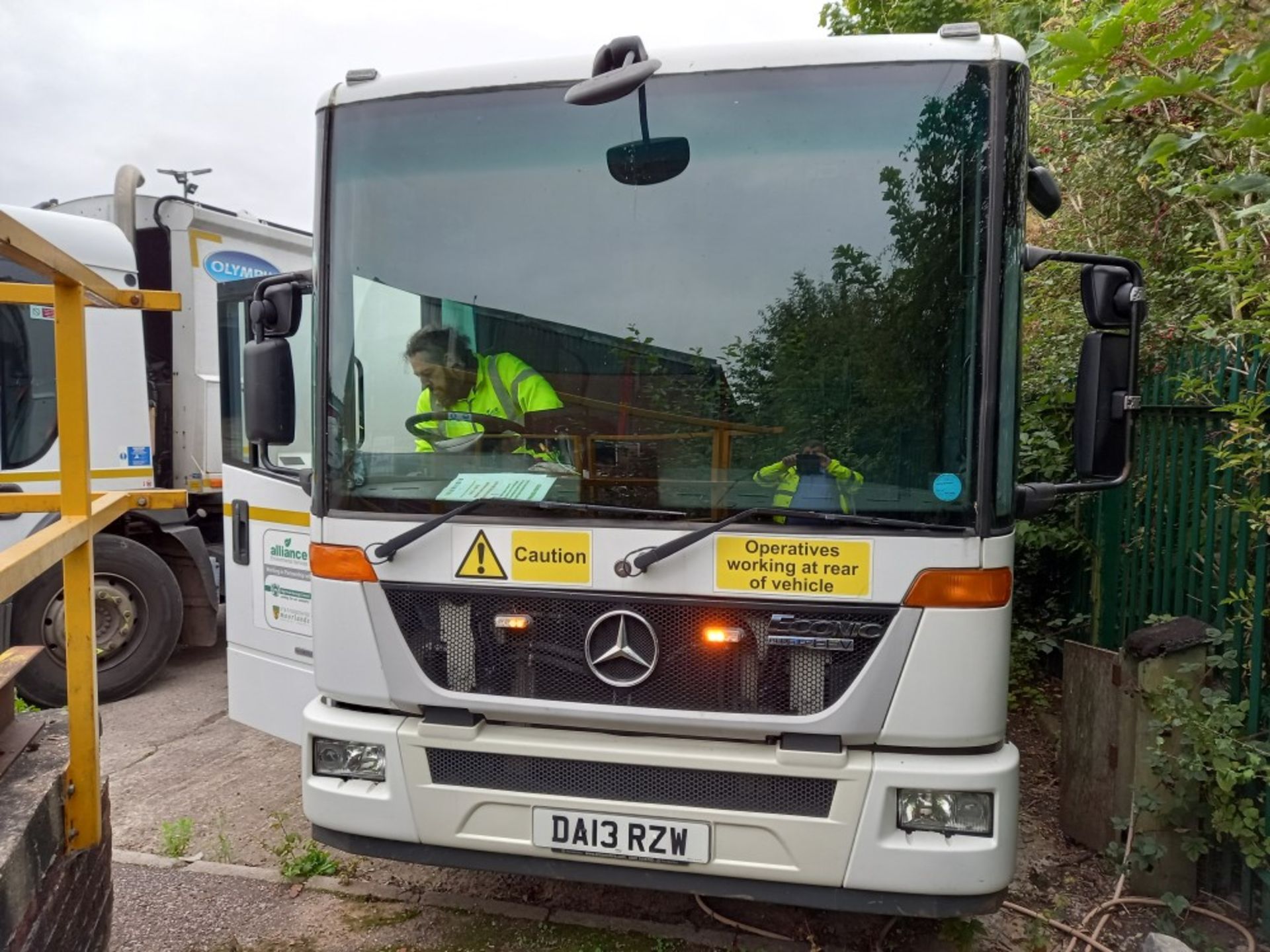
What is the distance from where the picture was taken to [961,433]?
2.38 metres

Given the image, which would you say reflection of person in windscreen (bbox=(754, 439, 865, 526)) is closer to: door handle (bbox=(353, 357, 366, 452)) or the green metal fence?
door handle (bbox=(353, 357, 366, 452))

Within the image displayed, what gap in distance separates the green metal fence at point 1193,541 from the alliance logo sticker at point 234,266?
496 cm

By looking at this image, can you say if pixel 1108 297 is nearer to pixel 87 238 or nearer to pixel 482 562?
pixel 482 562

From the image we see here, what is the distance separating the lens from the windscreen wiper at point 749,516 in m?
2.37

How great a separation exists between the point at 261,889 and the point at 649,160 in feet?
9.09

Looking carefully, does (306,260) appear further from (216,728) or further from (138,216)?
(216,728)

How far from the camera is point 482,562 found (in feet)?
8.48

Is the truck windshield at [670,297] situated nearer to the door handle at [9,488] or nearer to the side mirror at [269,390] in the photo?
the side mirror at [269,390]

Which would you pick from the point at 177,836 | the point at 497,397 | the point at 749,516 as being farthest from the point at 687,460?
the point at 177,836

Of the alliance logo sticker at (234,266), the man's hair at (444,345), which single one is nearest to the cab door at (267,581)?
the man's hair at (444,345)

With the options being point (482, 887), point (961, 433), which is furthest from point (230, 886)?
point (961, 433)

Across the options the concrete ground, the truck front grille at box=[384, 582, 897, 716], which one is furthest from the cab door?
the truck front grille at box=[384, 582, 897, 716]

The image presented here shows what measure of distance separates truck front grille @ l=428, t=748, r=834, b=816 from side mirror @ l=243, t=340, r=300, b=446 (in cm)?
110

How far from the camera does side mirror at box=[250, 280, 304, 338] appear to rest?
292cm
